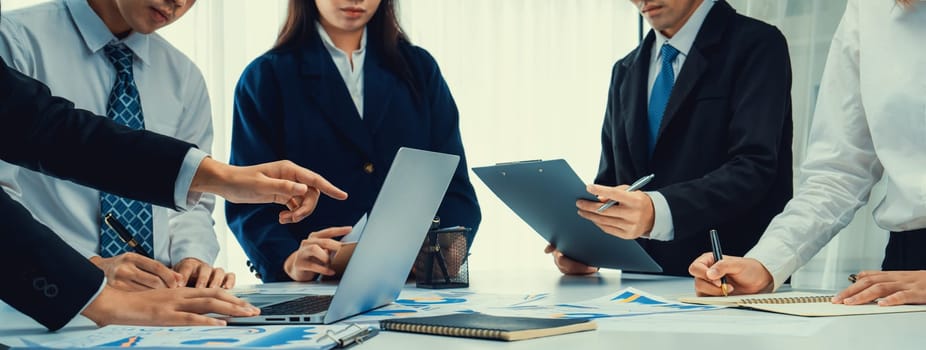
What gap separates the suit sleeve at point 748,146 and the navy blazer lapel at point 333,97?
0.77 metres

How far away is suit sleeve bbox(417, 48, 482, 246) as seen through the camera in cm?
214

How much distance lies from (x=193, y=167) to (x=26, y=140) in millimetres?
212

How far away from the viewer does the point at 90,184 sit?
3.96 ft

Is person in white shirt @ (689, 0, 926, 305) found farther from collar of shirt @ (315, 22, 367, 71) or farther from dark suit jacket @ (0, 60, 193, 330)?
collar of shirt @ (315, 22, 367, 71)

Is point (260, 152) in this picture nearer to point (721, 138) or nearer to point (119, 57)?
point (119, 57)

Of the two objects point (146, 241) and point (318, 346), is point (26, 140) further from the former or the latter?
point (146, 241)

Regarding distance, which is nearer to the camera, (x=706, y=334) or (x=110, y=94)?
(x=706, y=334)

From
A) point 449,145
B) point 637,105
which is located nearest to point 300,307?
point 449,145

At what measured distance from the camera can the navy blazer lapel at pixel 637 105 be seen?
2.12 m

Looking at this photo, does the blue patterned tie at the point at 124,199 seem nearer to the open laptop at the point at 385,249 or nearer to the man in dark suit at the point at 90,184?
the open laptop at the point at 385,249

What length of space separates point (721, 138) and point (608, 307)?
0.82 m

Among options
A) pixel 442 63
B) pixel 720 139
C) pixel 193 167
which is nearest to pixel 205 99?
pixel 193 167

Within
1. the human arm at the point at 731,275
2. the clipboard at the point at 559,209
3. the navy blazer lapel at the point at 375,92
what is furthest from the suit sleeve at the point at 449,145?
the human arm at the point at 731,275

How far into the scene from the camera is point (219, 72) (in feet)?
13.5
